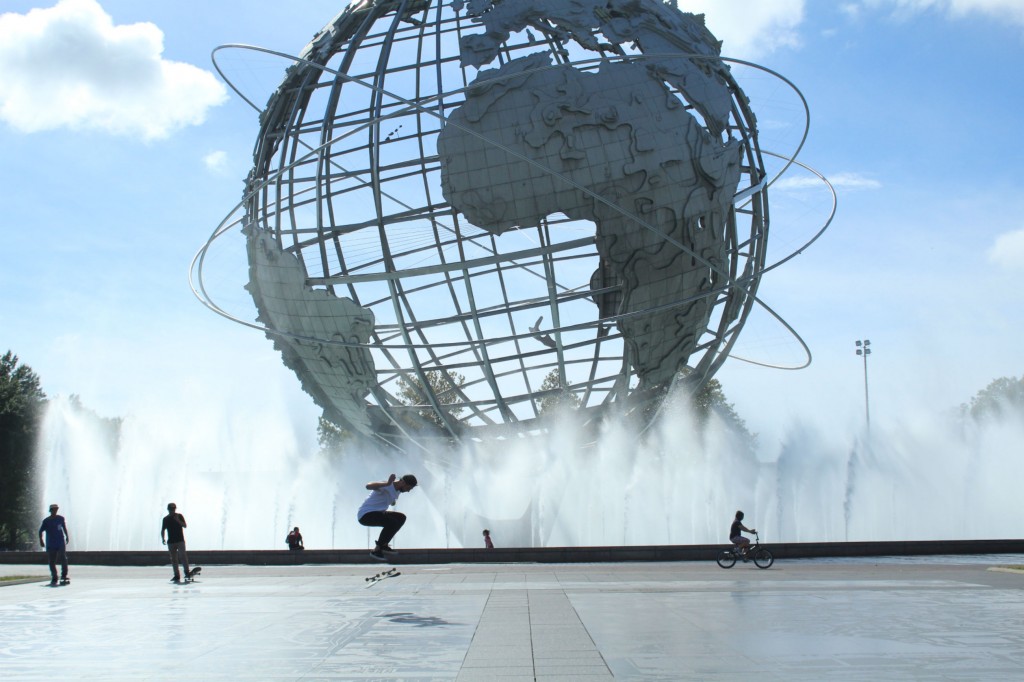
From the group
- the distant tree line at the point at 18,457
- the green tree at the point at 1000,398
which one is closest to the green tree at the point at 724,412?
the green tree at the point at 1000,398

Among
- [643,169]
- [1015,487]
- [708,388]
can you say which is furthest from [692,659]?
[708,388]

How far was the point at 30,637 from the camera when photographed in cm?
532

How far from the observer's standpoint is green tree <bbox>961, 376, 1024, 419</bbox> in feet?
123

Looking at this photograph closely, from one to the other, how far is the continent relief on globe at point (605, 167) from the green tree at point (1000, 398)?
27276mm

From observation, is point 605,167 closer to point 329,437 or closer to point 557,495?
point 557,495

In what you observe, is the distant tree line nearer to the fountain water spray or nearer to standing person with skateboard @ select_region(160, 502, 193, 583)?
the fountain water spray

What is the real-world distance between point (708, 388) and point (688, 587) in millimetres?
27630

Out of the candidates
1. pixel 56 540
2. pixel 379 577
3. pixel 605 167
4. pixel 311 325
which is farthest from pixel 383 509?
pixel 311 325

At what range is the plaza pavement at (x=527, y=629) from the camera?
13.5 feet

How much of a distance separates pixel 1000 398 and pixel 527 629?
41.4 meters

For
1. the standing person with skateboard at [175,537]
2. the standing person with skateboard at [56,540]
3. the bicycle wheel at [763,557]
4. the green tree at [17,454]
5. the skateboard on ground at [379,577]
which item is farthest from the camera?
the green tree at [17,454]

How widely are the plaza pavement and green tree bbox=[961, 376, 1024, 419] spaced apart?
3113 centimetres

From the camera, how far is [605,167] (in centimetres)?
1171

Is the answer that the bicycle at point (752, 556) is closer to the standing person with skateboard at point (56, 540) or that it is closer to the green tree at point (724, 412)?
the standing person with skateboard at point (56, 540)
